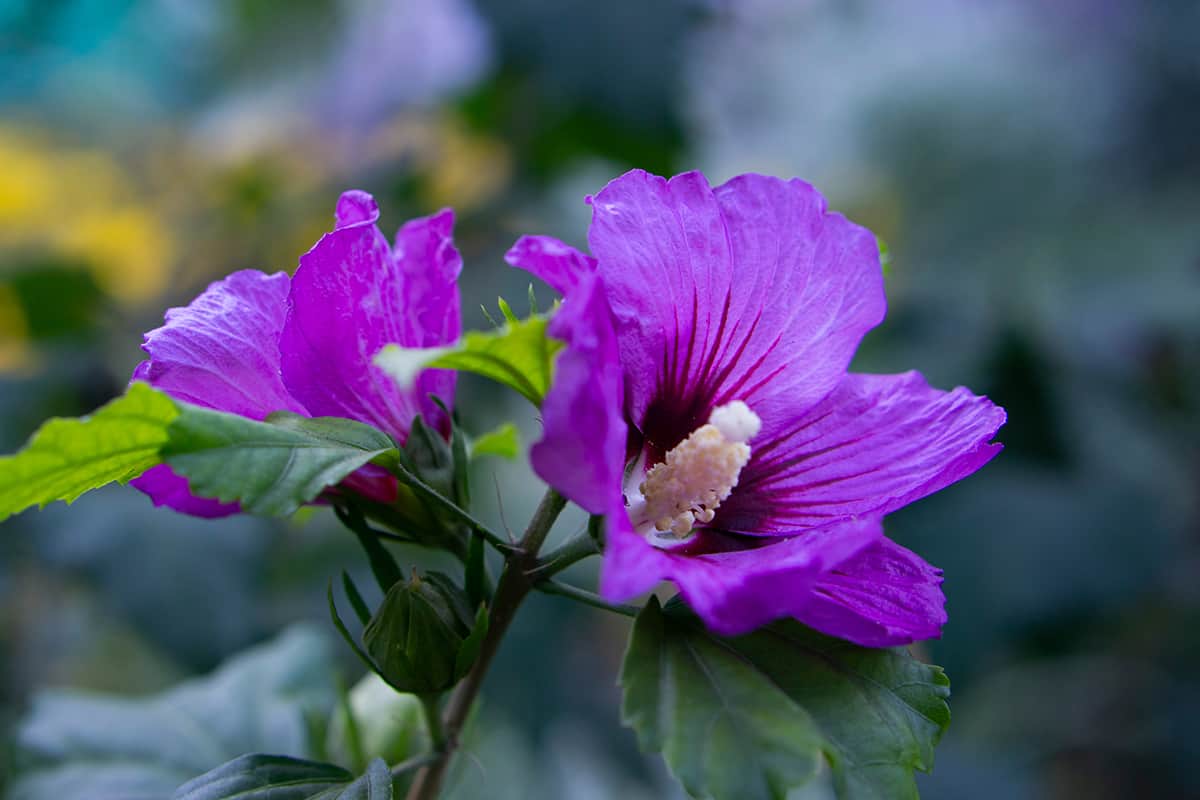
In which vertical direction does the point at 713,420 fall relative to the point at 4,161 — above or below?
below

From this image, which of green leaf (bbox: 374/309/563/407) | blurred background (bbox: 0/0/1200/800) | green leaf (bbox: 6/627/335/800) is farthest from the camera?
blurred background (bbox: 0/0/1200/800)

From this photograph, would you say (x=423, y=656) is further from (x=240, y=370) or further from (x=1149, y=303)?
(x=1149, y=303)

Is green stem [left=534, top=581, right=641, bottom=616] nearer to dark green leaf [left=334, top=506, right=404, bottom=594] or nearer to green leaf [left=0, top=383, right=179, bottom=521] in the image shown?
dark green leaf [left=334, top=506, right=404, bottom=594]

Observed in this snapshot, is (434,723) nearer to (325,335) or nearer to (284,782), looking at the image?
(284,782)

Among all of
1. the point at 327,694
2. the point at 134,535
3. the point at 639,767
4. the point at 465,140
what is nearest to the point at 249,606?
the point at 134,535

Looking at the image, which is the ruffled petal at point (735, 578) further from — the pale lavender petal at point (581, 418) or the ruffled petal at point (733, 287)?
the ruffled petal at point (733, 287)

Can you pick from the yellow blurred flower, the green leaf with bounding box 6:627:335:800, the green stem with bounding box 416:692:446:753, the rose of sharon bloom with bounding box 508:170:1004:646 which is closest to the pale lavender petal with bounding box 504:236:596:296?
the rose of sharon bloom with bounding box 508:170:1004:646

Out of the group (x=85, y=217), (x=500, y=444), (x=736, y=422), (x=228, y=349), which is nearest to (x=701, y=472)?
(x=736, y=422)
